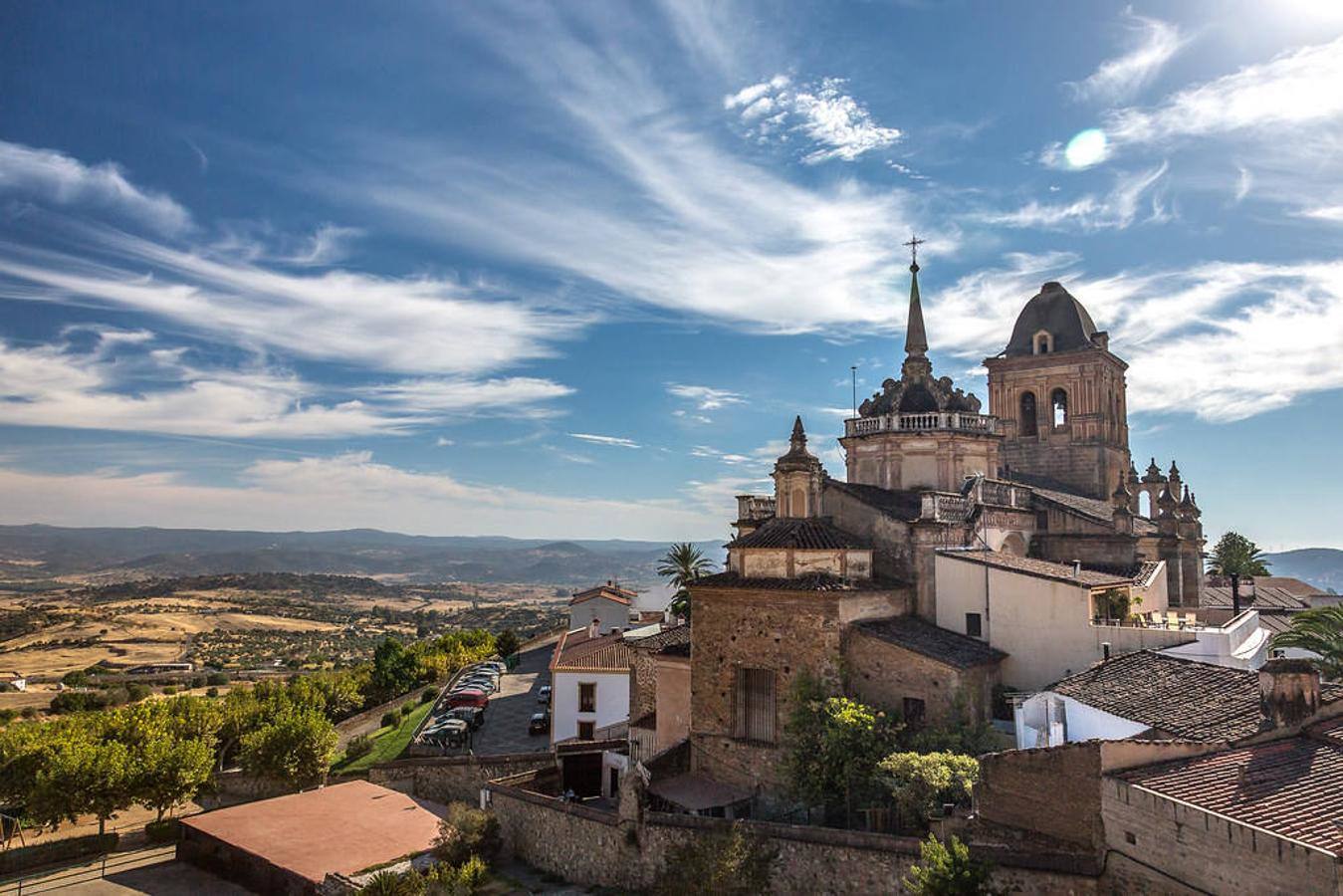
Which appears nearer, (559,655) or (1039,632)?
(1039,632)

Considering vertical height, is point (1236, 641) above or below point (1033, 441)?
below

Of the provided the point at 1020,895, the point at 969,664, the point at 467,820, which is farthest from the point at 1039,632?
the point at 467,820

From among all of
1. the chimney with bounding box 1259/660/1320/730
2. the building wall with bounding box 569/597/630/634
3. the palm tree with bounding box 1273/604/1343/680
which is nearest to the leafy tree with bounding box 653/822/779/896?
the chimney with bounding box 1259/660/1320/730

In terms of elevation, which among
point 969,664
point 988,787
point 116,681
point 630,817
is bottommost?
point 116,681

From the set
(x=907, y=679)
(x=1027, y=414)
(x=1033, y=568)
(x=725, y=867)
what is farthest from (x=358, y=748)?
(x=1027, y=414)

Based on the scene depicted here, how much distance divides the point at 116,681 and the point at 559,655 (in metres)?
51.7

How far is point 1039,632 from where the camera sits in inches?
973

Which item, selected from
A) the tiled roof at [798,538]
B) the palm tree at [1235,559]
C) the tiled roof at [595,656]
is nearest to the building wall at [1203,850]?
the tiled roof at [798,538]

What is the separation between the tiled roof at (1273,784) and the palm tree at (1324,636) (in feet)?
32.2

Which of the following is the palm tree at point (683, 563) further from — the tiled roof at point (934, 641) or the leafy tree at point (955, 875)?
the leafy tree at point (955, 875)

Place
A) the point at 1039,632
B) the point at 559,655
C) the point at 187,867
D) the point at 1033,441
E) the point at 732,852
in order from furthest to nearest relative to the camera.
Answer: the point at 1033,441, the point at 559,655, the point at 187,867, the point at 1039,632, the point at 732,852

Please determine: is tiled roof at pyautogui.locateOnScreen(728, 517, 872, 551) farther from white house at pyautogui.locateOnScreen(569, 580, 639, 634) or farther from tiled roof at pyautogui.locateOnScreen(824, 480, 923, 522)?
white house at pyautogui.locateOnScreen(569, 580, 639, 634)

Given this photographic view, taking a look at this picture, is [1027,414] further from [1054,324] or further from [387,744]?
[387,744]

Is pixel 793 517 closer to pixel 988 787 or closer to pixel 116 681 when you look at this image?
pixel 988 787
